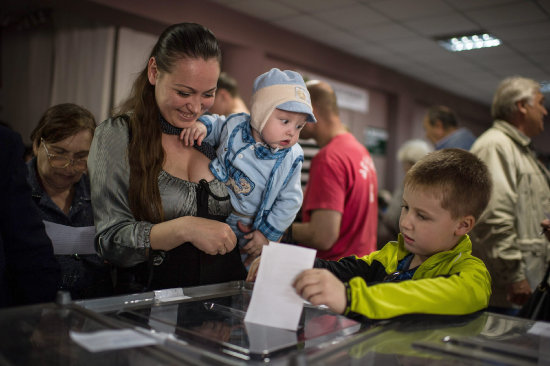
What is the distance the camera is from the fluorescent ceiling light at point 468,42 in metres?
5.38

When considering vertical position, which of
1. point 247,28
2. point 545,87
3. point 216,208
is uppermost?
point 247,28

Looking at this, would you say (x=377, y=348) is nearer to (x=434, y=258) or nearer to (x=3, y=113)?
(x=434, y=258)

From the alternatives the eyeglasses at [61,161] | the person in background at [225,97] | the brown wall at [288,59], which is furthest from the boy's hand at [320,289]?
the brown wall at [288,59]

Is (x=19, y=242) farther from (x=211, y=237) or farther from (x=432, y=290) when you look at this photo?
(x=432, y=290)

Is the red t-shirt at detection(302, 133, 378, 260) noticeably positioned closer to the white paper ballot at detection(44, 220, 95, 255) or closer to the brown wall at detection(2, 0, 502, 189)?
the white paper ballot at detection(44, 220, 95, 255)

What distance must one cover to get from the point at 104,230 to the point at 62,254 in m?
0.43

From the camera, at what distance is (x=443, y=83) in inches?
328

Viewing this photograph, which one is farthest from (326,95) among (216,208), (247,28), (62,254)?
(247,28)

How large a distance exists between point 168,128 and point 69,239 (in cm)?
57

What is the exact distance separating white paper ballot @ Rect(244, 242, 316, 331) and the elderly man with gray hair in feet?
5.72

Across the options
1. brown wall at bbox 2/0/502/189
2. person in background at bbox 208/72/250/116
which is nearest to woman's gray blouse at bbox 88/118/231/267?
person in background at bbox 208/72/250/116

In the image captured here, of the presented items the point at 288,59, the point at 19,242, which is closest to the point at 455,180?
the point at 19,242

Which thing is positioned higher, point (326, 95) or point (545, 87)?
point (545, 87)

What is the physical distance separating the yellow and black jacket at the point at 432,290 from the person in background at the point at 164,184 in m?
0.39
